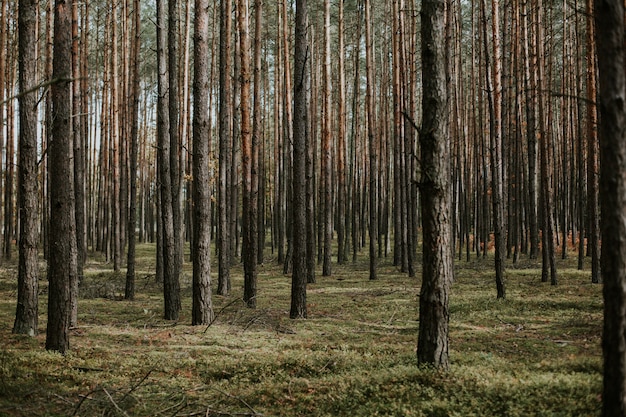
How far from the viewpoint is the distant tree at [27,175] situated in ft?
25.9

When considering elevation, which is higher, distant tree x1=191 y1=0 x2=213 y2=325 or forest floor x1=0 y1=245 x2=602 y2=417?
distant tree x1=191 y1=0 x2=213 y2=325

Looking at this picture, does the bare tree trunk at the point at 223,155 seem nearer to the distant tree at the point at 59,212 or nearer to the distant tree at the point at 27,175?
the distant tree at the point at 27,175

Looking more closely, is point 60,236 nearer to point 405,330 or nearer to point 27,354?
point 27,354

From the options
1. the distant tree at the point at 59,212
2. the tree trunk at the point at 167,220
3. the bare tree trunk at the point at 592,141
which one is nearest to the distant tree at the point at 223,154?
the tree trunk at the point at 167,220

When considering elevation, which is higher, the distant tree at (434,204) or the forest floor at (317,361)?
the distant tree at (434,204)

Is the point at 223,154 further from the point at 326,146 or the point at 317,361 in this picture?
the point at 317,361

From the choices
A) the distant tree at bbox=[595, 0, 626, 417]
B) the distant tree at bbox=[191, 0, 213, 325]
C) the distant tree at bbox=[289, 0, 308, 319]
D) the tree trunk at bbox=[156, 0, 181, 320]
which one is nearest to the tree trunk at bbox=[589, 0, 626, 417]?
the distant tree at bbox=[595, 0, 626, 417]

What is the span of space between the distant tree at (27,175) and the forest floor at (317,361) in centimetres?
47

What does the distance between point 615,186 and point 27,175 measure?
7.48 m

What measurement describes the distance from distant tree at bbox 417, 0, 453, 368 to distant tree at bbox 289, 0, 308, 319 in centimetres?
474

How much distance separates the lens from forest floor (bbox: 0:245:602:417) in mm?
5008

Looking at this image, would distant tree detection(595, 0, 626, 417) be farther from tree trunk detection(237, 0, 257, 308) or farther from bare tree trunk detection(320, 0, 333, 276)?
bare tree trunk detection(320, 0, 333, 276)

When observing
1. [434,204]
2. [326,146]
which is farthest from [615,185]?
[326,146]

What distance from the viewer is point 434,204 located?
18.2ft
